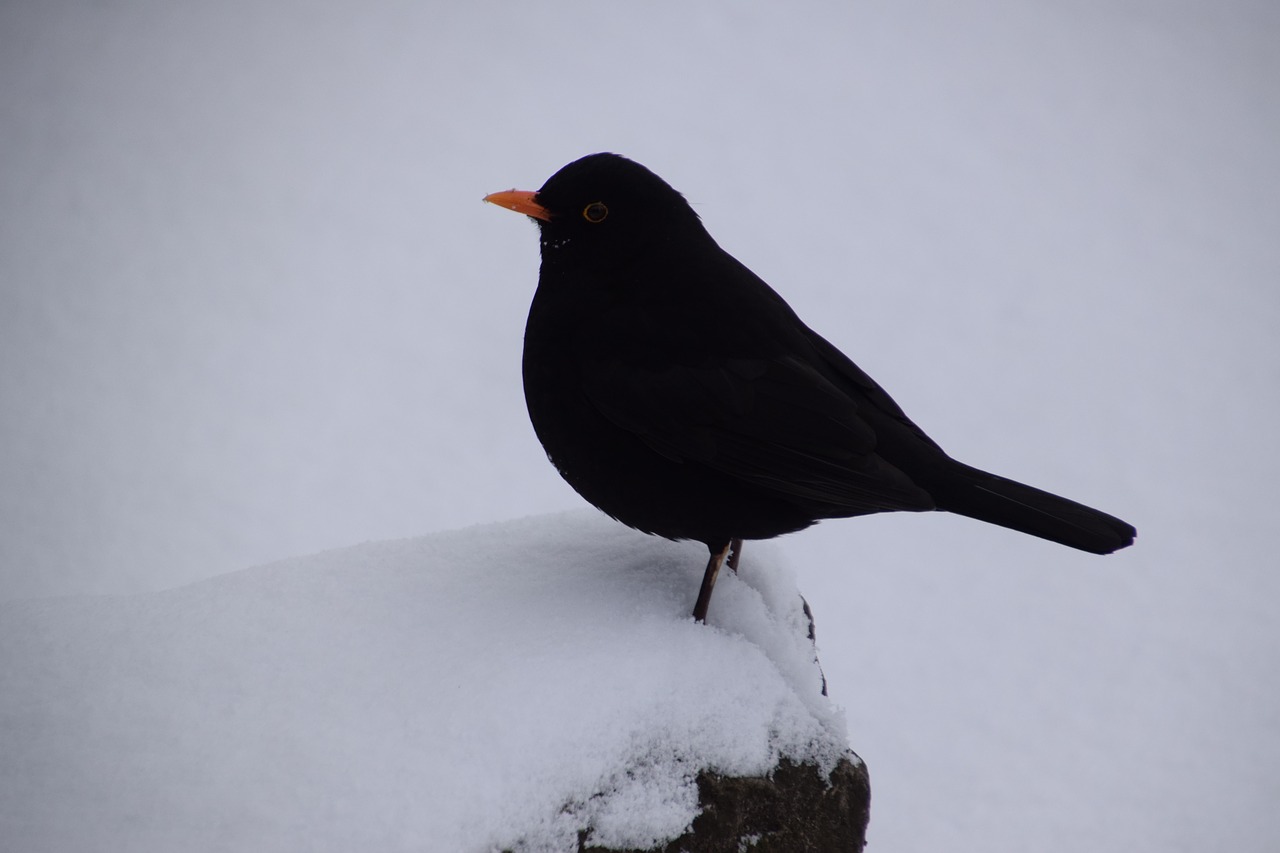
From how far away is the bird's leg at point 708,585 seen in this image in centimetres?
264

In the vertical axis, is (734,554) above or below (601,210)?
below

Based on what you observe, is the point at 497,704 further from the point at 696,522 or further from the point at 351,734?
the point at 696,522

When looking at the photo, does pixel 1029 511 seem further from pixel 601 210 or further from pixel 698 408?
pixel 601 210

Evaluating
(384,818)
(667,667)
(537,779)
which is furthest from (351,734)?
(667,667)

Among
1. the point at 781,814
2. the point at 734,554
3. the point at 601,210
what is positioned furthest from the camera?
the point at 734,554

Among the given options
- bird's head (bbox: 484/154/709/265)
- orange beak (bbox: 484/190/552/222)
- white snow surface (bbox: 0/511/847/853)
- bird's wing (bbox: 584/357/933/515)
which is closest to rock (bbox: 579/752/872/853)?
white snow surface (bbox: 0/511/847/853)

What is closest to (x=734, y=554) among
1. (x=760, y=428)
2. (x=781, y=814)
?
(x=760, y=428)

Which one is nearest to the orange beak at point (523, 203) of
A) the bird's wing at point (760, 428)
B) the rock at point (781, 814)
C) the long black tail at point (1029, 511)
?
the bird's wing at point (760, 428)

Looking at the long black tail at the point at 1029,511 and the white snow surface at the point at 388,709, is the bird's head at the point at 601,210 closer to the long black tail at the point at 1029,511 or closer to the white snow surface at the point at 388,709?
the white snow surface at the point at 388,709

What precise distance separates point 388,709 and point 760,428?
1231 millimetres

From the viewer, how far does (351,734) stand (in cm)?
204

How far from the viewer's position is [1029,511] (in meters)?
2.43

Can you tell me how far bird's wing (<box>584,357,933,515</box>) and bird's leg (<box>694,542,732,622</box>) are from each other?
258mm

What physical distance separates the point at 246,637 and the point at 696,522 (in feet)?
4.07
